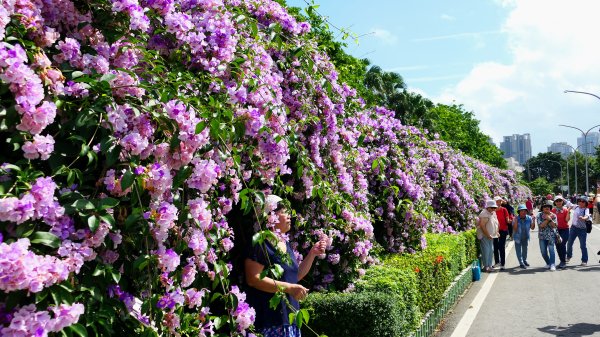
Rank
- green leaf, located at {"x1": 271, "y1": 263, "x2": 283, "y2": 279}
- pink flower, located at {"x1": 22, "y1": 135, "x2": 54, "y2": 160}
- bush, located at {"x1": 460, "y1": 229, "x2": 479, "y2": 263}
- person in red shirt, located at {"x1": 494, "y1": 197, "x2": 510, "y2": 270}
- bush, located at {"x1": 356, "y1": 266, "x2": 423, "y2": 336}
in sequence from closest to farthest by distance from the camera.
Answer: pink flower, located at {"x1": 22, "y1": 135, "x2": 54, "y2": 160} → green leaf, located at {"x1": 271, "y1": 263, "x2": 283, "y2": 279} → bush, located at {"x1": 356, "y1": 266, "x2": 423, "y2": 336} → bush, located at {"x1": 460, "y1": 229, "x2": 479, "y2": 263} → person in red shirt, located at {"x1": 494, "y1": 197, "x2": 510, "y2": 270}

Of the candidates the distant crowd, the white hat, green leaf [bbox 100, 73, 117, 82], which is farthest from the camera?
the distant crowd

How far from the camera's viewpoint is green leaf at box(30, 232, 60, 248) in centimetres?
192

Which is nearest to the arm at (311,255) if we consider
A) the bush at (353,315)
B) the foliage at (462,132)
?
the bush at (353,315)

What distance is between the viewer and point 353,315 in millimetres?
5582

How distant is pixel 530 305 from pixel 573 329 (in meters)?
1.80

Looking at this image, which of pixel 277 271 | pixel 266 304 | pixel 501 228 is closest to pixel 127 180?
pixel 277 271

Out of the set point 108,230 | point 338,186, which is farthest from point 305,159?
point 108,230

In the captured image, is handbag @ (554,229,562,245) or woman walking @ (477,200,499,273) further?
handbag @ (554,229,562,245)

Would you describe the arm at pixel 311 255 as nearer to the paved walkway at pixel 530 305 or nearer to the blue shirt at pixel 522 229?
the paved walkway at pixel 530 305

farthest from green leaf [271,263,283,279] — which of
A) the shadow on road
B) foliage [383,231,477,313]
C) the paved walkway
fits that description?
the shadow on road

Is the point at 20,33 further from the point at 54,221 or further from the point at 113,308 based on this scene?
the point at 113,308

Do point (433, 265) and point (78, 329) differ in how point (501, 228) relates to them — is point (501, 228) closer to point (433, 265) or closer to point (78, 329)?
point (433, 265)

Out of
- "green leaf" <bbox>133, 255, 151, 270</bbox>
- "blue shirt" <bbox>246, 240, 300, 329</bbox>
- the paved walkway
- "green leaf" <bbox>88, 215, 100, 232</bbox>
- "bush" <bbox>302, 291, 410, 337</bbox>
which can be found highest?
"green leaf" <bbox>88, 215, 100, 232</bbox>

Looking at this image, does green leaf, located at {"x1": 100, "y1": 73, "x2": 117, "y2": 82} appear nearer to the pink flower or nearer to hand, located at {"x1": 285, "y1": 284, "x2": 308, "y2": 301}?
the pink flower
